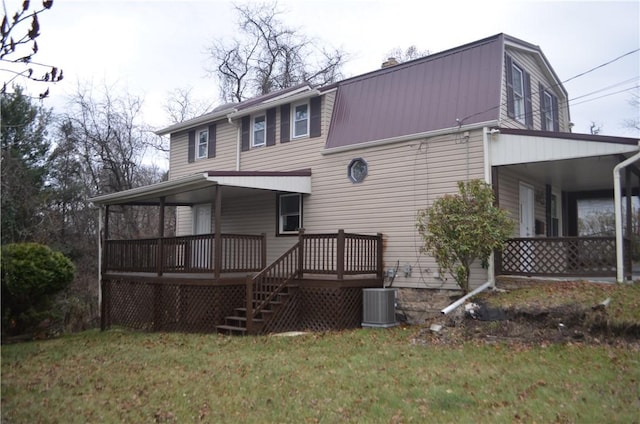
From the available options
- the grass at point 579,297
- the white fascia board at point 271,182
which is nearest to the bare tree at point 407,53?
the white fascia board at point 271,182

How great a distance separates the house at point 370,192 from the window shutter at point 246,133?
17.2 inches

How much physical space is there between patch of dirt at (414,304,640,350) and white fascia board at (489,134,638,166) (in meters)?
3.01

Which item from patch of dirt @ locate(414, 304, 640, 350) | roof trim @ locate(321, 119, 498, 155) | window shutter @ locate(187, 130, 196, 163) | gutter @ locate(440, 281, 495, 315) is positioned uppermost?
window shutter @ locate(187, 130, 196, 163)

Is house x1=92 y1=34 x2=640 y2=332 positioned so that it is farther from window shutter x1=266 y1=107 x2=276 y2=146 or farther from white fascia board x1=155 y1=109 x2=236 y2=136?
white fascia board x1=155 y1=109 x2=236 y2=136

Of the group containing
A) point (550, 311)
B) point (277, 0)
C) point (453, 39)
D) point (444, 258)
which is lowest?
point (550, 311)

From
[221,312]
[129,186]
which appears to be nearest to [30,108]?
[129,186]

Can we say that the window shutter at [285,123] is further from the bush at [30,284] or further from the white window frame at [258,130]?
the bush at [30,284]

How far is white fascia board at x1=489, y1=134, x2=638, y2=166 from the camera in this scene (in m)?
9.30

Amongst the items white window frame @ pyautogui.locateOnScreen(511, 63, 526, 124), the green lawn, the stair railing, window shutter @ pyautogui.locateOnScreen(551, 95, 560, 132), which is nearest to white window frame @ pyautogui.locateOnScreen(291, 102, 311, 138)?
the stair railing

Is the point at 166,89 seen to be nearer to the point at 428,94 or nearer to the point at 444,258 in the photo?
the point at 428,94

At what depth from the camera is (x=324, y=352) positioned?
8.40m

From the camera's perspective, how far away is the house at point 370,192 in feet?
34.1

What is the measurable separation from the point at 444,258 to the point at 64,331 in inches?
453

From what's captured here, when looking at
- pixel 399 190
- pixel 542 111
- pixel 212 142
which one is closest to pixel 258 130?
pixel 212 142
